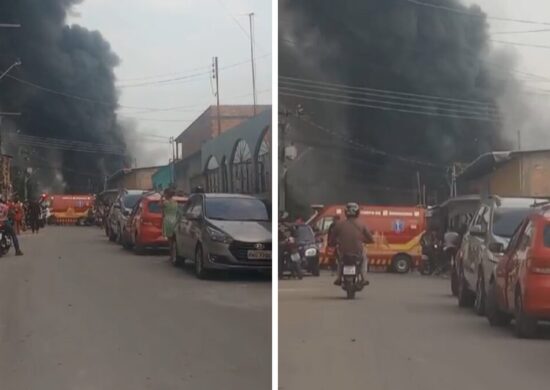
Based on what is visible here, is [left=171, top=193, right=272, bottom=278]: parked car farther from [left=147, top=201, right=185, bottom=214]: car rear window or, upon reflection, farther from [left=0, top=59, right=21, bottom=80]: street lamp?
[left=0, top=59, right=21, bottom=80]: street lamp

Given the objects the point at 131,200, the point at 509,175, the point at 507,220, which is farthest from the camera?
the point at 131,200

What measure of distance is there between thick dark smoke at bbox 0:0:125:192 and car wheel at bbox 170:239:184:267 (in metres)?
0.49

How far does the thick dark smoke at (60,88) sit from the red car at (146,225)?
24 cm

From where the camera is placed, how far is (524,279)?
3219mm

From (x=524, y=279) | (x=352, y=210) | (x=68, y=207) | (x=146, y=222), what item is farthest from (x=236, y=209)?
(x=524, y=279)

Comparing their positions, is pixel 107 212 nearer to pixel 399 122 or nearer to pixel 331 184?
pixel 331 184

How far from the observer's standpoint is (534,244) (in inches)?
126

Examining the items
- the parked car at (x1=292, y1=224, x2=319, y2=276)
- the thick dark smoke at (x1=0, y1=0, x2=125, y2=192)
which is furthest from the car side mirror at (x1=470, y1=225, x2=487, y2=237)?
the thick dark smoke at (x1=0, y1=0, x2=125, y2=192)

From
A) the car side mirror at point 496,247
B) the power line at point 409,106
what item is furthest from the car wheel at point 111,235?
the car side mirror at point 496,247

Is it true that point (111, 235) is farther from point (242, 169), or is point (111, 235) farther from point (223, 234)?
point (242, 169)

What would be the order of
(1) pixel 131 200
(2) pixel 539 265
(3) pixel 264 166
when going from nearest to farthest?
(2) pixel 539 265 < (3) pixel 264 166 < (1) pixel 131 200

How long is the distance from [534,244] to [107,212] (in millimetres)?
2037

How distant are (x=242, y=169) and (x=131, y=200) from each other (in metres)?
0.60

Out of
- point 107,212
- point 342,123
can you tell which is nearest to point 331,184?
Result: point 342,123
